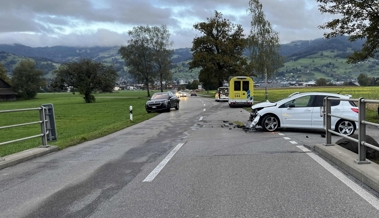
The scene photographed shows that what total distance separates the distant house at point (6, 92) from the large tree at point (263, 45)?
80.3 meters

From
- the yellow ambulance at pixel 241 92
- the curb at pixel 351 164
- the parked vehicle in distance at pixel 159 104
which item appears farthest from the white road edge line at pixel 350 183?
the yellow ambulance at pixel 241 92

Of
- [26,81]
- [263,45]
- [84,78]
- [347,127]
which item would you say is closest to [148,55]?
[84,78]

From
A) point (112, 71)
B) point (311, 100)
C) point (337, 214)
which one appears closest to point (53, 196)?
point (337, 214)

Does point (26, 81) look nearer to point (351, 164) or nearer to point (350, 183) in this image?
point (351, 164)

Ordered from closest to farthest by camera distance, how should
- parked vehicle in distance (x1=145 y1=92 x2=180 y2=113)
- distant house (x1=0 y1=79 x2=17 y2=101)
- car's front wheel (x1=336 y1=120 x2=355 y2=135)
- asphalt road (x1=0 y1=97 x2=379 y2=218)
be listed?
asphalt road (x1=0 y1=97 x2=379 y2=218) < car's front wheel (x1=336 y1=120 x2=355 y2=135) < parked vehicle in distance (x1=145 y1=92 x2=180 y2=113) < distant house (x1=0 y1=79 x2=17 y2=101)

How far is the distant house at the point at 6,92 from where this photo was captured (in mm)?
93875

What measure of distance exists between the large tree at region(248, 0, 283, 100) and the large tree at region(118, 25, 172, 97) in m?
34.0

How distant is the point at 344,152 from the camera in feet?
22.8

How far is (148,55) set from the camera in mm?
72438

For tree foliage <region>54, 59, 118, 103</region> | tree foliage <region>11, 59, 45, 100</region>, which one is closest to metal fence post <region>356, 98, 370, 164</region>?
tree foliage <region>54, 59, 118, 103</region>

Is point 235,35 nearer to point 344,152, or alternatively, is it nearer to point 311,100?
point 311,100

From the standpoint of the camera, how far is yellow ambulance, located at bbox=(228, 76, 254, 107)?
1209 inches

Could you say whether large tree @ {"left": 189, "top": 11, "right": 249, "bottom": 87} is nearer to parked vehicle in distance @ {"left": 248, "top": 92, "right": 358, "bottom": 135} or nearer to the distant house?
parked vehicle in distance @ {"left": 248, "top": 92, "right": 358, "bottom": 135}

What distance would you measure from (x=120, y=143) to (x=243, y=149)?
13.8ft
